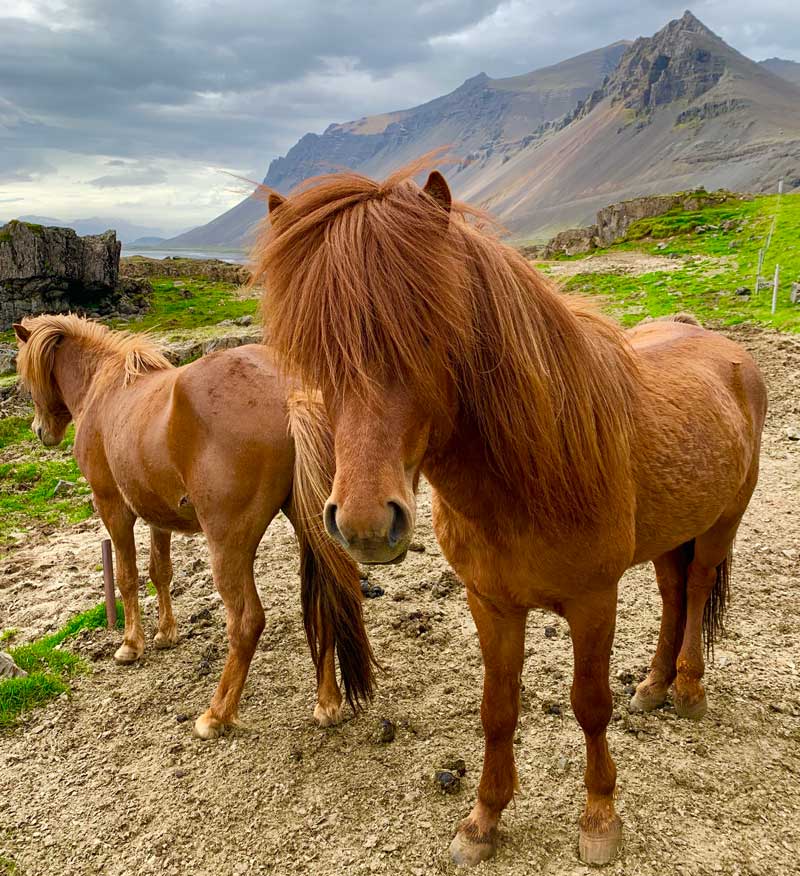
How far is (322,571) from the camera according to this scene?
379 cm

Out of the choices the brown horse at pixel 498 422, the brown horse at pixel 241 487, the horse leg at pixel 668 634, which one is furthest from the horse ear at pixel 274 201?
the horse leg at pixel 668 634

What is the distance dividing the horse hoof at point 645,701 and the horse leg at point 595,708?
3.26ft

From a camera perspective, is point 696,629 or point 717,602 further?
point 717,602

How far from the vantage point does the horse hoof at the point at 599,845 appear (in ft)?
9.18

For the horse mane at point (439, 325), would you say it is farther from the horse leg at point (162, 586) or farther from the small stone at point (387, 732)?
the horse leg at point (162, 586)

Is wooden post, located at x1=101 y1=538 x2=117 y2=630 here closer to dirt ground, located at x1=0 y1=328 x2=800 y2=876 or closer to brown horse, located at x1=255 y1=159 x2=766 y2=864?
dirt ground, located at x1=0 y1=328 x2=800 y2=876

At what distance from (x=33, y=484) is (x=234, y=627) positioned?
7.13 meters

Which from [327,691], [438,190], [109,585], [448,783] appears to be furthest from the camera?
[109,585]

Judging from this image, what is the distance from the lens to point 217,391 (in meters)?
3.80

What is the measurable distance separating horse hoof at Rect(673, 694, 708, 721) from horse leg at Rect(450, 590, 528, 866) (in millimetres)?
1312

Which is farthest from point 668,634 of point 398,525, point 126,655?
point 126,655

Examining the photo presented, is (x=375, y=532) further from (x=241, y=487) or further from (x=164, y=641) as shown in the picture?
(x=164, y=641)

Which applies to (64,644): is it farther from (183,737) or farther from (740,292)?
(740,292)

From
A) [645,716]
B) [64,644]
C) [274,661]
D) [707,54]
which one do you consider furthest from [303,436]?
[707,54]
